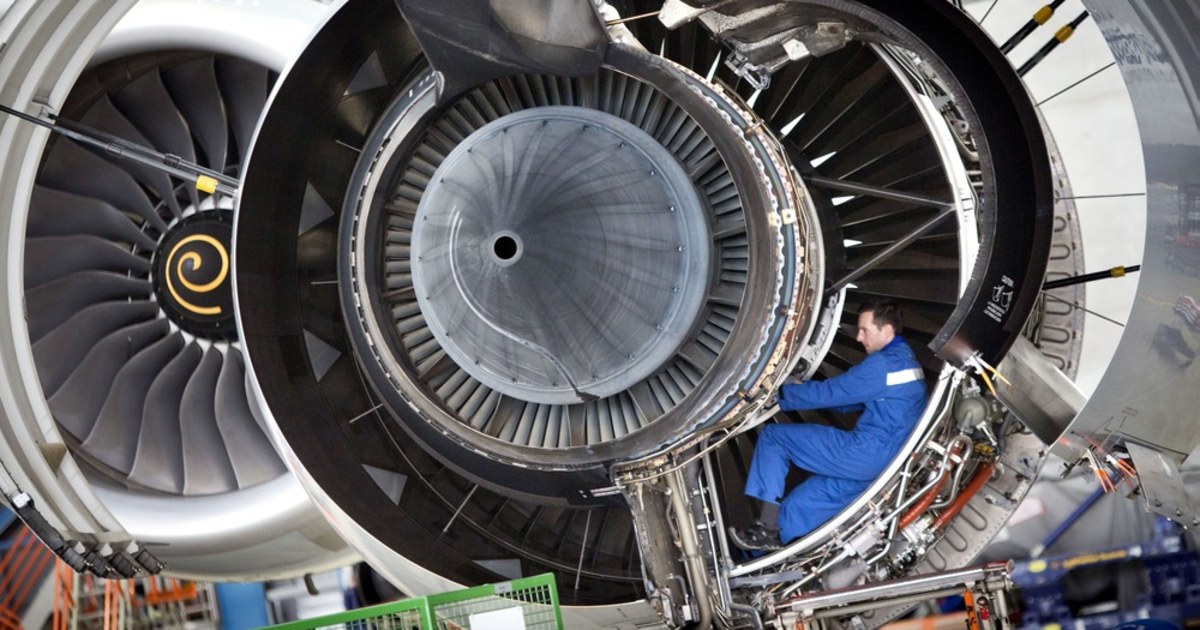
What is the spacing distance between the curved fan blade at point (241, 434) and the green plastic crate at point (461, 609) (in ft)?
3.49

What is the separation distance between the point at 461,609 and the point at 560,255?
3.94ft

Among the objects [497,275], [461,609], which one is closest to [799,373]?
[497,275]

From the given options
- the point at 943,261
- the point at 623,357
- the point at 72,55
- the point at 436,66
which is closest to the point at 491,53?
the point at 436,66

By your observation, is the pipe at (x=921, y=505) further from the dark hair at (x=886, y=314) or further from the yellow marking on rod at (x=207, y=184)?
the yellow marking on rod at (x=207, y=184)

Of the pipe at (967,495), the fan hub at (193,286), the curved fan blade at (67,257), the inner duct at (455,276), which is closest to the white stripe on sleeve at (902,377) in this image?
the inner duct at (455,276)

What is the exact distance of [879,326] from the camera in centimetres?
434

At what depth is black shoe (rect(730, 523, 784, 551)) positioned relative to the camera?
Result: 422cm

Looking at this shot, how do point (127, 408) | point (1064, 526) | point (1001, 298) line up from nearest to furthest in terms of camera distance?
point (1001, 298) < point (127, 408) < point (1064, 526)

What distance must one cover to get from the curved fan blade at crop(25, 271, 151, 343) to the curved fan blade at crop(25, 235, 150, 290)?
37 mm

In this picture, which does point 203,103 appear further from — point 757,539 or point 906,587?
point 906,587

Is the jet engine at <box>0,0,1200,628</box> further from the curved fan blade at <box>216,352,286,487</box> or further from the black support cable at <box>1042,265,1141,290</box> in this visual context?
the curved fan blade at <box>216,352,286,487</box>

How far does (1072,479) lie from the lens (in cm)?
875

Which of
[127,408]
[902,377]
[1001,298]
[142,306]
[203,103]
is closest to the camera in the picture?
[1001,298]

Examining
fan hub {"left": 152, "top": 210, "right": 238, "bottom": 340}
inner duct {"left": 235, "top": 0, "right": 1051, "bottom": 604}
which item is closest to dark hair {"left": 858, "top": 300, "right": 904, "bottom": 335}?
inner duct {"left": 235, "top": 0, "right": 1051, "bottom": 604}
